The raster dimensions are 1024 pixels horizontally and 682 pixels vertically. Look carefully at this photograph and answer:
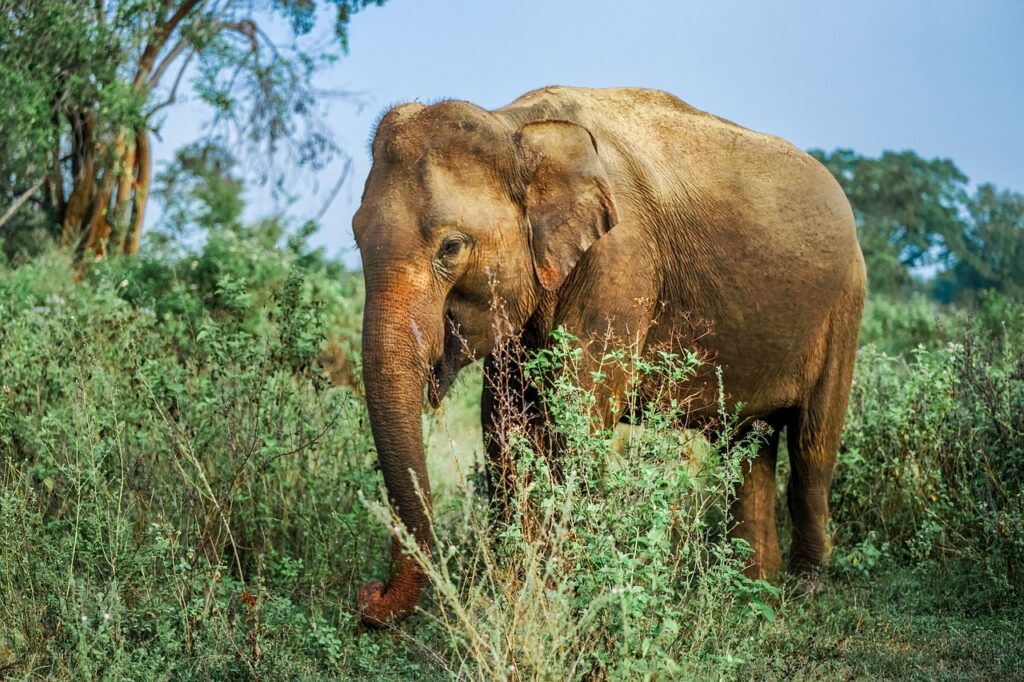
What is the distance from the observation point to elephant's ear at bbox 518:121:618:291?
6.38 m

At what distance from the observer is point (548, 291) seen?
21.4ft

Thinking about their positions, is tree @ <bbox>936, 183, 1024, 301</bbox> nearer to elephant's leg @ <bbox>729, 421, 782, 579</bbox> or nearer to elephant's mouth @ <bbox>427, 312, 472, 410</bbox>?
elephant's leg @ <bbox>729, 421, 782, 579</bbox>

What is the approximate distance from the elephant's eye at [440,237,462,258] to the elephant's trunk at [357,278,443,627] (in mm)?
275

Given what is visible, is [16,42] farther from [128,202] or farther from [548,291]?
[548,291]

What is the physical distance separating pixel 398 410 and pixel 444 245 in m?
0.87

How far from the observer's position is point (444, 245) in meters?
6.09

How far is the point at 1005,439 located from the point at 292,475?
4.38 meters

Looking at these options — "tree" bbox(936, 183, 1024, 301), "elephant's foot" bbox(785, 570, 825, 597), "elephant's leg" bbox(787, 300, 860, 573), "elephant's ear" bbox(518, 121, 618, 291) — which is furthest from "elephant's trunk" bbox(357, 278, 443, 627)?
"tree" bbox(936, 183, 1024, 301)

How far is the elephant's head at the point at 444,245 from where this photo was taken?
583 centimetres

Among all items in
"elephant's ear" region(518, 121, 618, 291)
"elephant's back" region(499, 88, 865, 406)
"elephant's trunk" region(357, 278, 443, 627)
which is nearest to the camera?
"elephant's trunk" region(357, 278, 443, 627)

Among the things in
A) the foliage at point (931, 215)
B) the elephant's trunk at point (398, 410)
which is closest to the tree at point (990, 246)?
the foliage at point (931, 215)

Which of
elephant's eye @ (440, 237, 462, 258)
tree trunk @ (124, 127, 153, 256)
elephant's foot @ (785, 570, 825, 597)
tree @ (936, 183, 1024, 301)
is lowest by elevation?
elephant's foot @ (785, 570, 825, 597)

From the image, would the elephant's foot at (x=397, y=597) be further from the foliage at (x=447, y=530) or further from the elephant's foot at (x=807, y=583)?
the elephant's foot at (x=807, y=583)

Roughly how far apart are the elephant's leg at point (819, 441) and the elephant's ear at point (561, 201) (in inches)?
91.2
